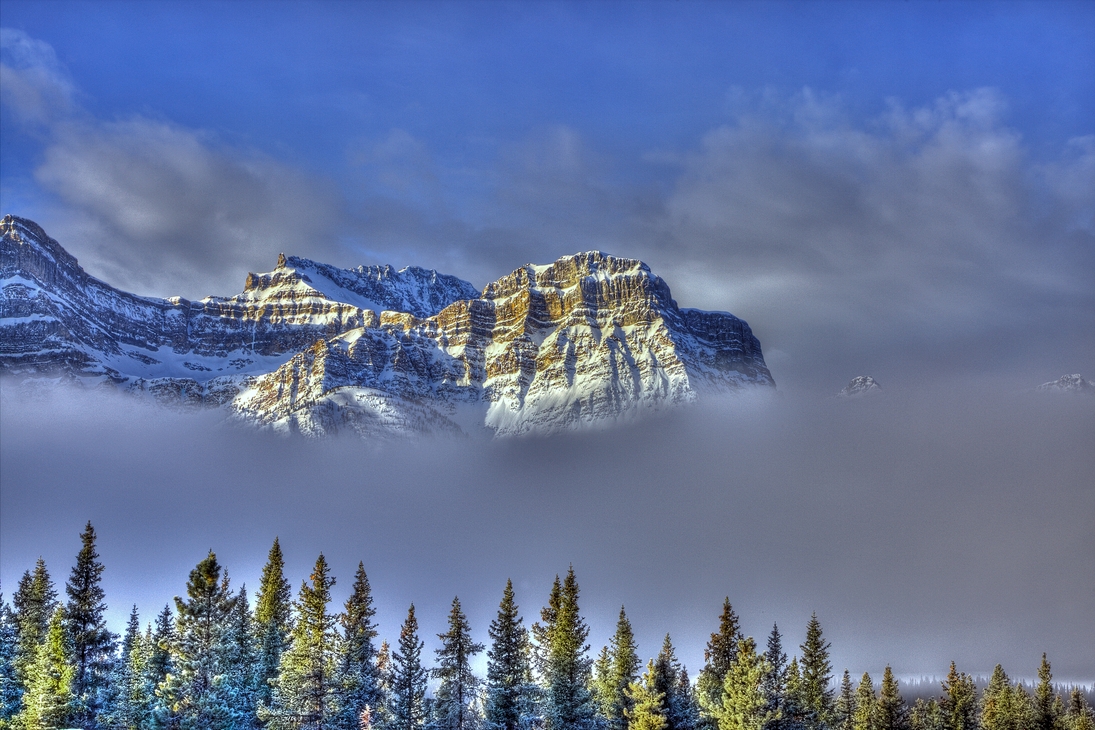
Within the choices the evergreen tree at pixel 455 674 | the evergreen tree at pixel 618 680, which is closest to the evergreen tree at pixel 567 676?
the evergreen tree at pixel 618 680

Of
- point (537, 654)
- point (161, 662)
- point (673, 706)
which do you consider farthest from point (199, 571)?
point (673, 706)

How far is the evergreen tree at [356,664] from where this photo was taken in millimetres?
89812

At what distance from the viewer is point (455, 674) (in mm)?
98125

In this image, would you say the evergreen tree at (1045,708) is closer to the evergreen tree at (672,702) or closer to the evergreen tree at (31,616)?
the evergreen tree at (672,702)

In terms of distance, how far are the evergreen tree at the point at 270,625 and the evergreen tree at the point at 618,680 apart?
28.3 m

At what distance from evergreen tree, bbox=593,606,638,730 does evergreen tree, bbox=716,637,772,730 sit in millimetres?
19531

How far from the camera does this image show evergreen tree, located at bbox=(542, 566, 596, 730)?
310ft

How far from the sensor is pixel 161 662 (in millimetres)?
92438

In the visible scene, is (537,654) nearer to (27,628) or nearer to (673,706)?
(673,706)

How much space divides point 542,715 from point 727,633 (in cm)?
1727

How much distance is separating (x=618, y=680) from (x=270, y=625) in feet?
101

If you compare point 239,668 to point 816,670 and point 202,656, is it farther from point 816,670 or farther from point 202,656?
point 816,670

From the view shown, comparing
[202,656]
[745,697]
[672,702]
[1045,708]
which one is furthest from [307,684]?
[1045,708]

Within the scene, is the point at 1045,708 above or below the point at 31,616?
below
